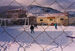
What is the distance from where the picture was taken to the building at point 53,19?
586 mm

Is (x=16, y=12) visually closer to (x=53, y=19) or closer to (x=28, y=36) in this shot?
(x=53, y=19)

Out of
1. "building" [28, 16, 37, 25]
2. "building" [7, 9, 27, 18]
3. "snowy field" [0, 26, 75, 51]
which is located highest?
"building" [7, 9, 27, 18]

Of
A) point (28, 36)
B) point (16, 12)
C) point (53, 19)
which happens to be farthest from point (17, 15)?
point (28, 36)

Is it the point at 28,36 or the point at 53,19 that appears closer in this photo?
the point at 53,19

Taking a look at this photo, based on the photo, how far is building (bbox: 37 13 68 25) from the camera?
586 mm

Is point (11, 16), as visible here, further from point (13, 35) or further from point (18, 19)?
point (13, 35)

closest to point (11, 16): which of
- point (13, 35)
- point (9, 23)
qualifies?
point (9, 23)

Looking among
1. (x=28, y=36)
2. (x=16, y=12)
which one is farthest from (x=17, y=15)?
(x=28, y=36)

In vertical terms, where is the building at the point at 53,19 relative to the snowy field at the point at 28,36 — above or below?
above

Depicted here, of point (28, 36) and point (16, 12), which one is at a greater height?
point (16, 12)

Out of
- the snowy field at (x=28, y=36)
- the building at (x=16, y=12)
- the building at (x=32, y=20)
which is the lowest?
the snowy field at (x=28, y=36)

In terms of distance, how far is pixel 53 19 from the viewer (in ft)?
2.01

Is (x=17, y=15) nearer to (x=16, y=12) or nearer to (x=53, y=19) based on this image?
(x=16, y=12)

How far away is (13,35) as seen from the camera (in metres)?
0.73
